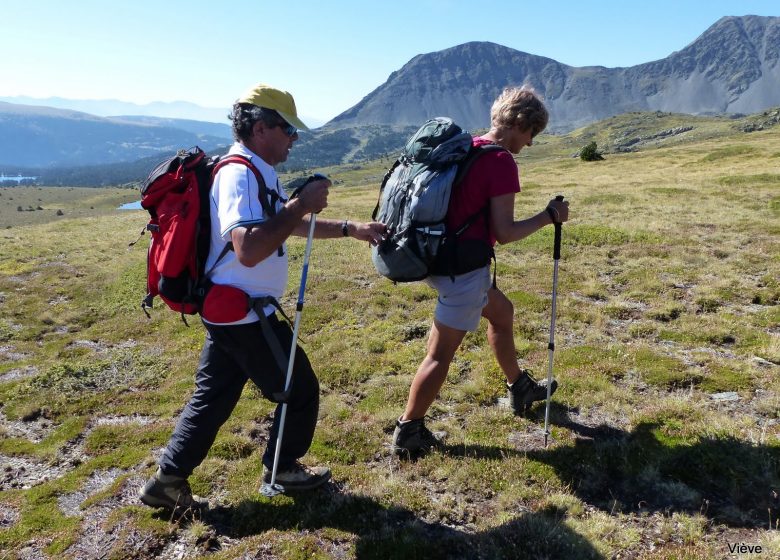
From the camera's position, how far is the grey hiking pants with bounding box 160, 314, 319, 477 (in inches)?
204

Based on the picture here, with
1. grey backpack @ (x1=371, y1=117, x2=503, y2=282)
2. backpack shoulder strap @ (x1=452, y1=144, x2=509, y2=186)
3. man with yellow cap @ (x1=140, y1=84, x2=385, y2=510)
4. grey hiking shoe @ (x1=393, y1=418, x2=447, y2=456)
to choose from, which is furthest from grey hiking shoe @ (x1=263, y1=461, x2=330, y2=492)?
backpack shoulder strap @ (x1=452, y1=144, x2=509, y2=186)

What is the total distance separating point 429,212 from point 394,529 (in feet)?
10.7

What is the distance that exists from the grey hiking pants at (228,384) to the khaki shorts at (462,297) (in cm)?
169

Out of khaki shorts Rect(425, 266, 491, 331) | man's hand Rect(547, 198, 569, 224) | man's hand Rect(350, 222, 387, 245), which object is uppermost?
man's hand Rect(547, 198, 569, 224)

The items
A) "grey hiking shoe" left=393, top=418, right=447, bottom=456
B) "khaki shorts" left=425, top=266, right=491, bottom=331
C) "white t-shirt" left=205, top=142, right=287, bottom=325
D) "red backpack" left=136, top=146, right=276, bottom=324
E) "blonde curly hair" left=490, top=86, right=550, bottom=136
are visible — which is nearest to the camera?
"white t-shirt" left=205, top=142, right=287, bottom=325

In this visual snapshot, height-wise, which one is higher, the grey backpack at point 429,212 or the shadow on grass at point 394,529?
the grey backpack at point 429,212

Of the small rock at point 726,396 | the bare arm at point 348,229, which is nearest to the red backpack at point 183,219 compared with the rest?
the bare arm at point 348,229

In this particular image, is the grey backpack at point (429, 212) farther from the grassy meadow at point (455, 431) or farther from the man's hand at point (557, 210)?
the grassy meadow at point (455, 431)

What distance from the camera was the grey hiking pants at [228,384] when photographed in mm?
5172

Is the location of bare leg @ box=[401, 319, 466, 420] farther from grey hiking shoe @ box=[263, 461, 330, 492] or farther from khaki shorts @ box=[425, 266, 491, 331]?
grey hiking shoe @ box=[263, 461, 330, 492]

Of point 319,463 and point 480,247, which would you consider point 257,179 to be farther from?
point 319,463

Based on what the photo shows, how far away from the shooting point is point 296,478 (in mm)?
5898

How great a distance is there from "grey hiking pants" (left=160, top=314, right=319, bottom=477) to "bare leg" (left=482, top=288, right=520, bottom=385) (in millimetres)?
2536

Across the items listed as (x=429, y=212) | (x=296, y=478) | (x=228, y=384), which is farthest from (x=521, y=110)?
(x=296, y=478)
